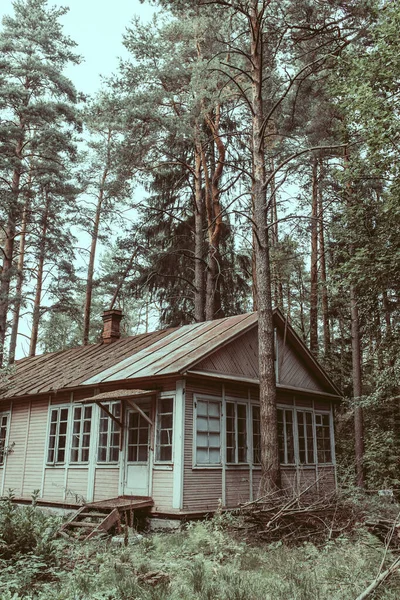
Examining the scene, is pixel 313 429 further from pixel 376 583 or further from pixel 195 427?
pixel 376 583

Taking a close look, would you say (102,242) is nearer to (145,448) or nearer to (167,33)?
(167,33)

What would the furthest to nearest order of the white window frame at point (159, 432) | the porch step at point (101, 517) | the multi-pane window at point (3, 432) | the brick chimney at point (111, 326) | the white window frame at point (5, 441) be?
the brick chimney at point (111, 326) < the multi-pane window at point (3, 432) < the white window frame at point (5, 441) < the white window frame at point (159, 432) < the porch step at point (101, 517)

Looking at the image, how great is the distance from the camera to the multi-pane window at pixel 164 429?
11.9 m

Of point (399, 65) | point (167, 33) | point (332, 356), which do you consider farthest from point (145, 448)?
point (167, 33)

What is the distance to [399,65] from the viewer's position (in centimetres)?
1145

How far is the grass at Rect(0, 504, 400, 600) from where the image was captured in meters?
5.82

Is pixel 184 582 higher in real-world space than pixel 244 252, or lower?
lower

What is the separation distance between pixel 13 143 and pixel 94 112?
4120mm

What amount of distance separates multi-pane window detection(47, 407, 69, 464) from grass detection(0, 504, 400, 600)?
567 cm

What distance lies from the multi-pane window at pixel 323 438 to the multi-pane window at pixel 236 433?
3.66m

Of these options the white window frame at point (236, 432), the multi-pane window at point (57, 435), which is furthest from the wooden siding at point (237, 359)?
the multi-pane window at point (57, 435)

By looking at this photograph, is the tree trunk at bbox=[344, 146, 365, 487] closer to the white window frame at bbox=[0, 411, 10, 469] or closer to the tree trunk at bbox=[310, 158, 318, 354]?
the tree trunk at bbox=[310, 158, 318, 354]

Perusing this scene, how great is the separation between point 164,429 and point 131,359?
9.57ft

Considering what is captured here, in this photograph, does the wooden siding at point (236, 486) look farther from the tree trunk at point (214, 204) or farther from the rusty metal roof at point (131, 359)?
the tree trunk at point (214, 204)
